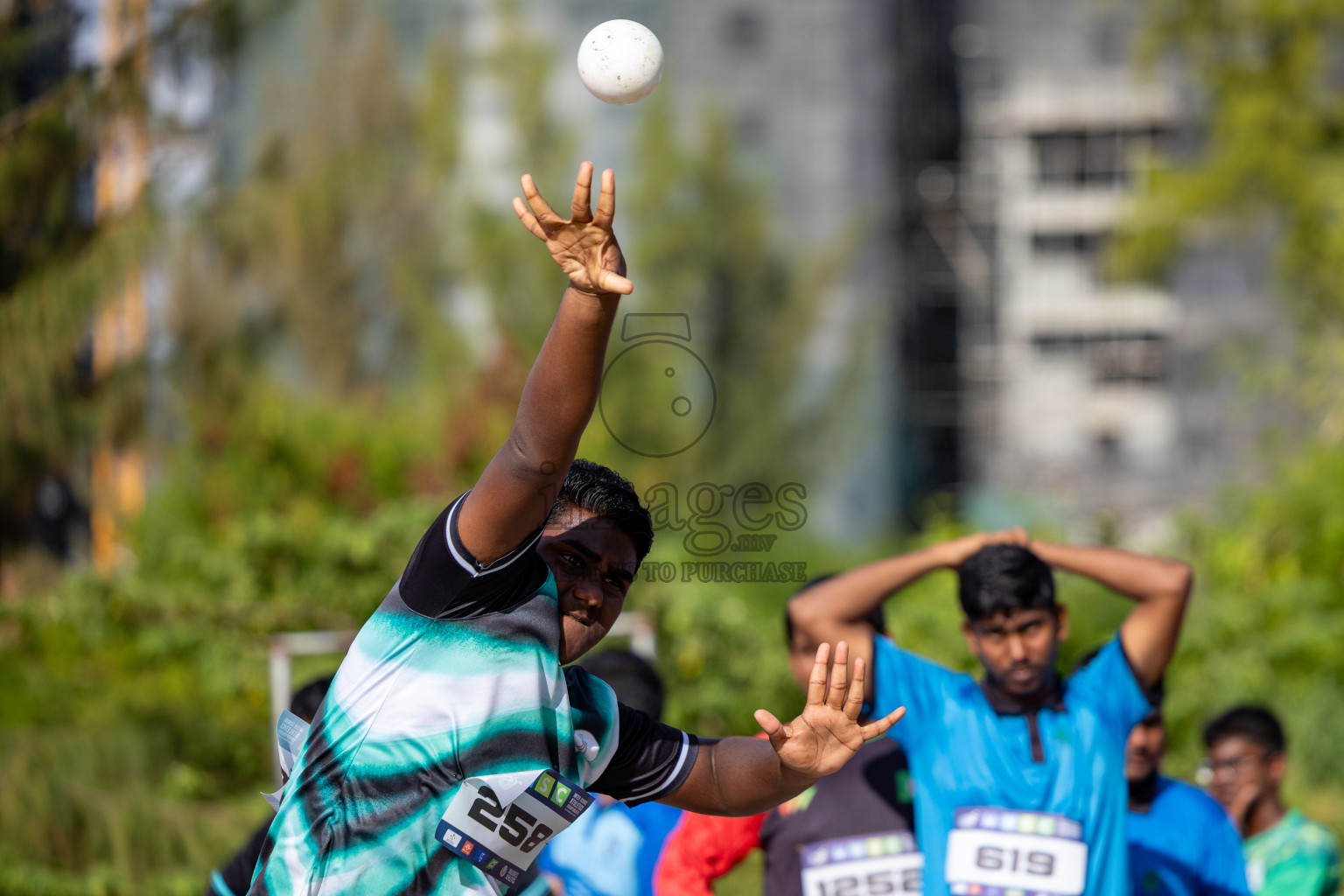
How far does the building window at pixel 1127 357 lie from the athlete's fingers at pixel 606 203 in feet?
111

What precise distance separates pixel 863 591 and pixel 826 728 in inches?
52.7

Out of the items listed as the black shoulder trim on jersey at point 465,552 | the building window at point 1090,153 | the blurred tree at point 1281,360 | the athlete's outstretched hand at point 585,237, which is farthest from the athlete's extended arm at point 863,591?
the building window at point 1090,153

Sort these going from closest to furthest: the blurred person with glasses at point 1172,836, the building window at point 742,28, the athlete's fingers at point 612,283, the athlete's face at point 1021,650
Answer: the athlete's fingers at point 612,283 < the athlete's face at point 1021,650 < the blurred person with glasses at point 1172,836 < the building window at point 742,28

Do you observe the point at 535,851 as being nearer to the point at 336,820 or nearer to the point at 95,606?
the point at 336,820

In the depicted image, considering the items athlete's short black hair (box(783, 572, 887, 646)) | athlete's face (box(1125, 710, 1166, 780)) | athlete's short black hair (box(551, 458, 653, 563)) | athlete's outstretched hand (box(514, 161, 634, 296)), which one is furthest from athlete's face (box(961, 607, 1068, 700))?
athlete's outstretched hand (box(514, 161, 634, 296))

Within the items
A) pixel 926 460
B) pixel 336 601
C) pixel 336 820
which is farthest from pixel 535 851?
pixel 926 460

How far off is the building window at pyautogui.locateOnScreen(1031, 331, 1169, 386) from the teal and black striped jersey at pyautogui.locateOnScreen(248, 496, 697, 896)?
111 feet

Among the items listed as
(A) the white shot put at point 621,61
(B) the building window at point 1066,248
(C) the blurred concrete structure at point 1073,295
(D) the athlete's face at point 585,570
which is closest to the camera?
(D) the athlete's face at point 585,570

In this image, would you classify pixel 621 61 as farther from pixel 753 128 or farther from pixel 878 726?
pixel 753 128

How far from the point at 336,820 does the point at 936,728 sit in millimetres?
1769

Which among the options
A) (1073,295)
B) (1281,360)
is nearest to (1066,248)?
(1073,295)

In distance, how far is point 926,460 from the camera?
29.9 metres

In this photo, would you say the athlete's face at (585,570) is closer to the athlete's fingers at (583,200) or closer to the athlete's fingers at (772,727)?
the athlete's fingers at (772,727)

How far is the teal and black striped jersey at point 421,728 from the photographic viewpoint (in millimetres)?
2006
